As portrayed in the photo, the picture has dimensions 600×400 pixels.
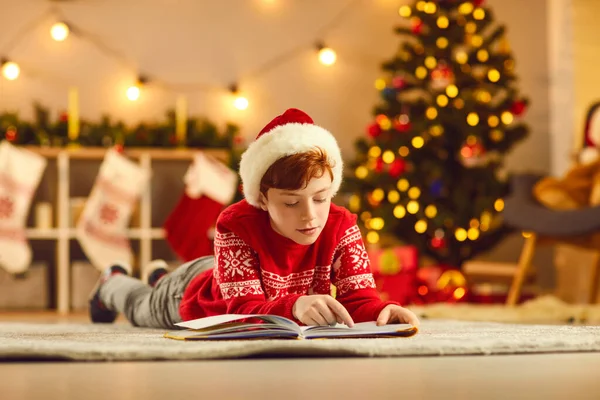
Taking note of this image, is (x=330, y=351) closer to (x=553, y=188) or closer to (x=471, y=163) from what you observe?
(x=553, y=188)

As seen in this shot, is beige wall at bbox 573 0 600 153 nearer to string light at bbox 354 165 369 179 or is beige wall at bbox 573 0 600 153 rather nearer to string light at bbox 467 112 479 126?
string light at bbox 467 112 479 126

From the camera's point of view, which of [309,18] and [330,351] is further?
[309,18]

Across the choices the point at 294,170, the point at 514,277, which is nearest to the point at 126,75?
the point at 514,277

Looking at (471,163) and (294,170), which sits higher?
(471,163)

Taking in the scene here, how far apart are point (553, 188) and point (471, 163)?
580 mm

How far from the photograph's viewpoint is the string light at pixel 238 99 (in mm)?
5098

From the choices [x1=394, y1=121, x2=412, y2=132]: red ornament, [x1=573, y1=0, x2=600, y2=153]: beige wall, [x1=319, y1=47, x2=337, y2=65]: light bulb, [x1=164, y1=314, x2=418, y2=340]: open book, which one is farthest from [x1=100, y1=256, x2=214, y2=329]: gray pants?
[x1=573, y1=0, x2=600, y2=153]: beige wall

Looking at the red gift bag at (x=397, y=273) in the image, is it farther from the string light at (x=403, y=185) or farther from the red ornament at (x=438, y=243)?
the string light at (x=403, y=185)

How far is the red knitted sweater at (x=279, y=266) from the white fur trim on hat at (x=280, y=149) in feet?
0.21

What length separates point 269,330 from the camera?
1284 mm

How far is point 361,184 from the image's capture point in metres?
4.49

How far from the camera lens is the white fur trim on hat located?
162 cm

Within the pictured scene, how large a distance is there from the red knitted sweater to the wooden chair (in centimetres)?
197

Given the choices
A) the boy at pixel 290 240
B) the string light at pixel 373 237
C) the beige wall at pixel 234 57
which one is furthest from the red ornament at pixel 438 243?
the boy at pixel 290 240
